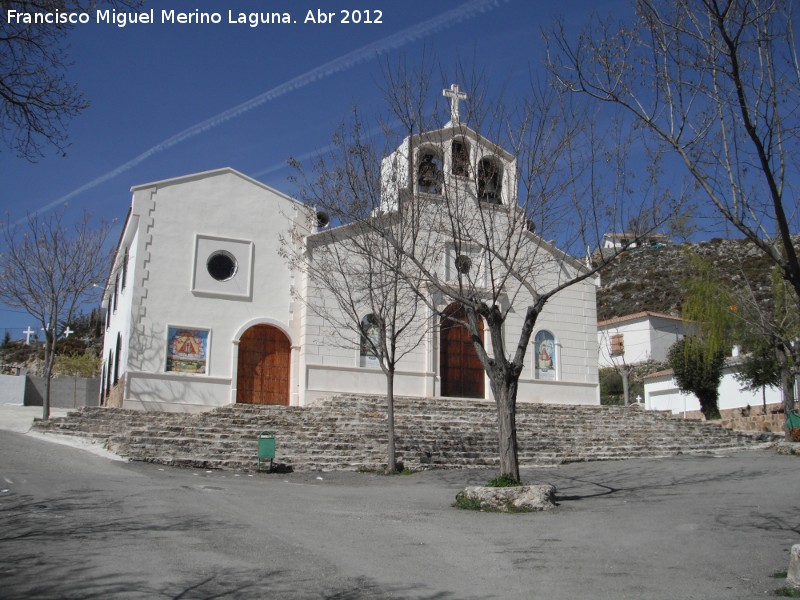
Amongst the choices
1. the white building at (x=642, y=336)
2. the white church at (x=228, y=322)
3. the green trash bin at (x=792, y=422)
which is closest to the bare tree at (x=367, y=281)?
the white church at (x=228, y=322)

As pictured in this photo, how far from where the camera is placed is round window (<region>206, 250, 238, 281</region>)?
23.5 metres

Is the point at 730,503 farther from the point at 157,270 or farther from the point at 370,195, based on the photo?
the point at 157,270

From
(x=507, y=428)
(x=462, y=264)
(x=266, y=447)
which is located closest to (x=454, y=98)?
(x=462, y=264)

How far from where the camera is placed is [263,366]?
928 inches

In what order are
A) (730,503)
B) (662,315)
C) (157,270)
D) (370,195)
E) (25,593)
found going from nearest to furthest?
(25,593) < (730,503) < (370,195) < (157,270) < (662,315)

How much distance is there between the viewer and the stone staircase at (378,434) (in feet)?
54.4

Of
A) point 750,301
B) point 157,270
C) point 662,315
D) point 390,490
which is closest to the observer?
point 390,490

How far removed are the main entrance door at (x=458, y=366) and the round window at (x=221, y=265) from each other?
6.80 meters

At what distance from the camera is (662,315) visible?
55531 millimetres

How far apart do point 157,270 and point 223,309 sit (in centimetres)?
218

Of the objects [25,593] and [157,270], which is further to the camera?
[157,270]

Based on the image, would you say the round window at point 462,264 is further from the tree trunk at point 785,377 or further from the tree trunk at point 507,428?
the tree trunk at point 785,377

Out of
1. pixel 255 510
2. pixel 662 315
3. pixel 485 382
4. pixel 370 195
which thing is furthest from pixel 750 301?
pixel 662 315

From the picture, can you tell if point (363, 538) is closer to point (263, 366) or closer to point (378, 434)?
point (378, 434)
